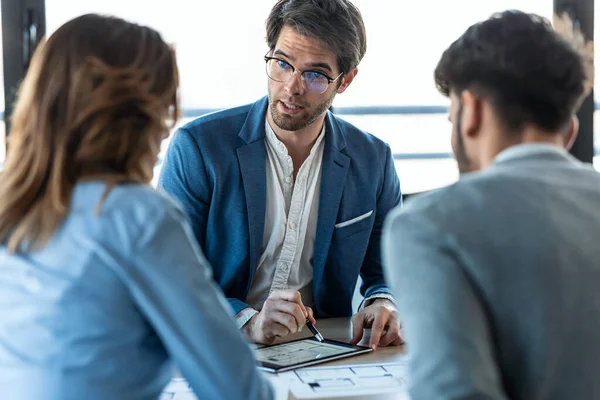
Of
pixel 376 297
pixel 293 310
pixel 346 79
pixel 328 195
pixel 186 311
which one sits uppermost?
pixel 346 79

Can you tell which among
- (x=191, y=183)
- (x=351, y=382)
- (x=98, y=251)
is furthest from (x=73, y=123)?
(x=191, y=183)

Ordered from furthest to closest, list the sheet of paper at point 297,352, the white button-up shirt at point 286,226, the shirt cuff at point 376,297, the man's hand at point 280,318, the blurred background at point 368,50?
the blurred background at point 368,50 → the white button-up shirt at point 286,226 → the shirt cuff at point 376,297 → the man's hand at point 280,318 → the sheet of paper at point 297,352

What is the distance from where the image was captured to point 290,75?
2.20 m

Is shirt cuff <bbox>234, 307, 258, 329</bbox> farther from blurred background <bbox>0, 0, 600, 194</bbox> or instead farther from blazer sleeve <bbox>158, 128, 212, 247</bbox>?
blurred background <bbox>0, 0, 600, 194</bbox>

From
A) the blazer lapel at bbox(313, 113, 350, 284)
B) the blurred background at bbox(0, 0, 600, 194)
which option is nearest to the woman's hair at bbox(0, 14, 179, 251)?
the blazer lapel at bbox(313, 113, 350, 284)

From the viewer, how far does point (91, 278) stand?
0.99m

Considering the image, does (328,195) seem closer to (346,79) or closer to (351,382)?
(346,79)

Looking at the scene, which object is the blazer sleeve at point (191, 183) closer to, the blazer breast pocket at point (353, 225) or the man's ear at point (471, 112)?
the blazer breast pocket at point (353, 225)

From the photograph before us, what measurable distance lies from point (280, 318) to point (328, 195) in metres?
0.60

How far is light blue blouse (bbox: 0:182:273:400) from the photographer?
0.99 m

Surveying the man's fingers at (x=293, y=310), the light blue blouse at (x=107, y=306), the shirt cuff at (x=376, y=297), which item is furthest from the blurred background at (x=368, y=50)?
the light blue blouse at (x=107, y=306)

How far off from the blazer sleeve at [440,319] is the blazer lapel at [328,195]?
3.94 ft

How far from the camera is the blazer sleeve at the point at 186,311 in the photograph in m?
1.00

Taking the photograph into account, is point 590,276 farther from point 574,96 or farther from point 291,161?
point 291,161
